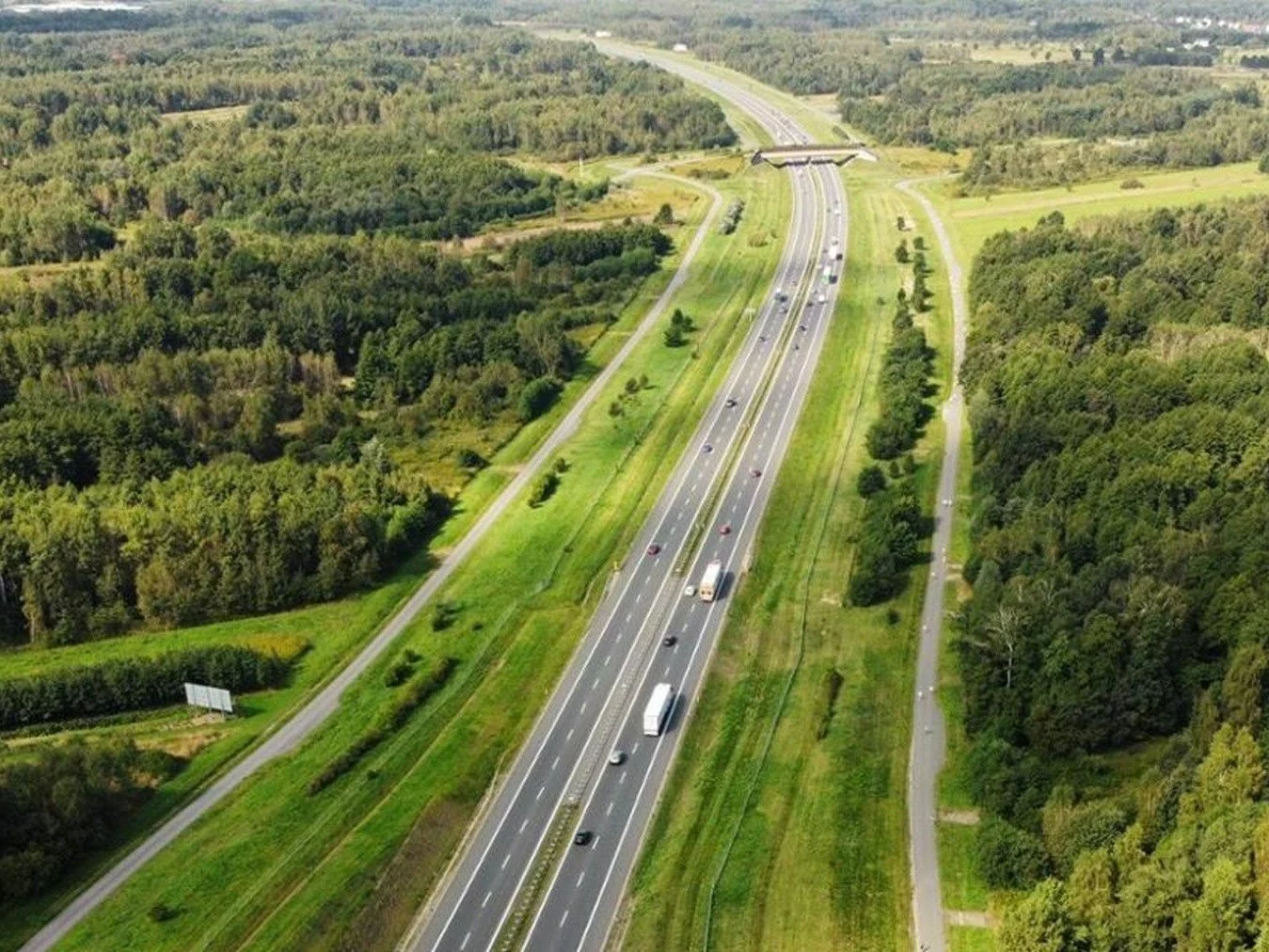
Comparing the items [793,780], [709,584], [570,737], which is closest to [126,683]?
[570,737]

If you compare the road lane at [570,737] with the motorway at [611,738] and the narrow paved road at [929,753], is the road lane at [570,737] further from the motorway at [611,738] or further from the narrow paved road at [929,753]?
the narrow paved road at [929,753]

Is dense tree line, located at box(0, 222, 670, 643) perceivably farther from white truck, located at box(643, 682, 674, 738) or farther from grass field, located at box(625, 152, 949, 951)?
grass field, located at box(625, 152, 949, 951)

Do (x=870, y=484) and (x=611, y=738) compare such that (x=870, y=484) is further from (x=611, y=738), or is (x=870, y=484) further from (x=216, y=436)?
(x=216, y=436)

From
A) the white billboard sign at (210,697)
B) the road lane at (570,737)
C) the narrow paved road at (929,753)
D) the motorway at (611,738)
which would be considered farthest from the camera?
the white billboard sign at (210,697)

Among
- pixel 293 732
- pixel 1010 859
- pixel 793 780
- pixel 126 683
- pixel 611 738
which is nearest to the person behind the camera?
pixel 1010 859

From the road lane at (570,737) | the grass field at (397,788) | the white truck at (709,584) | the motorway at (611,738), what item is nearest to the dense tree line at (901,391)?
the motorway at (611,738)
